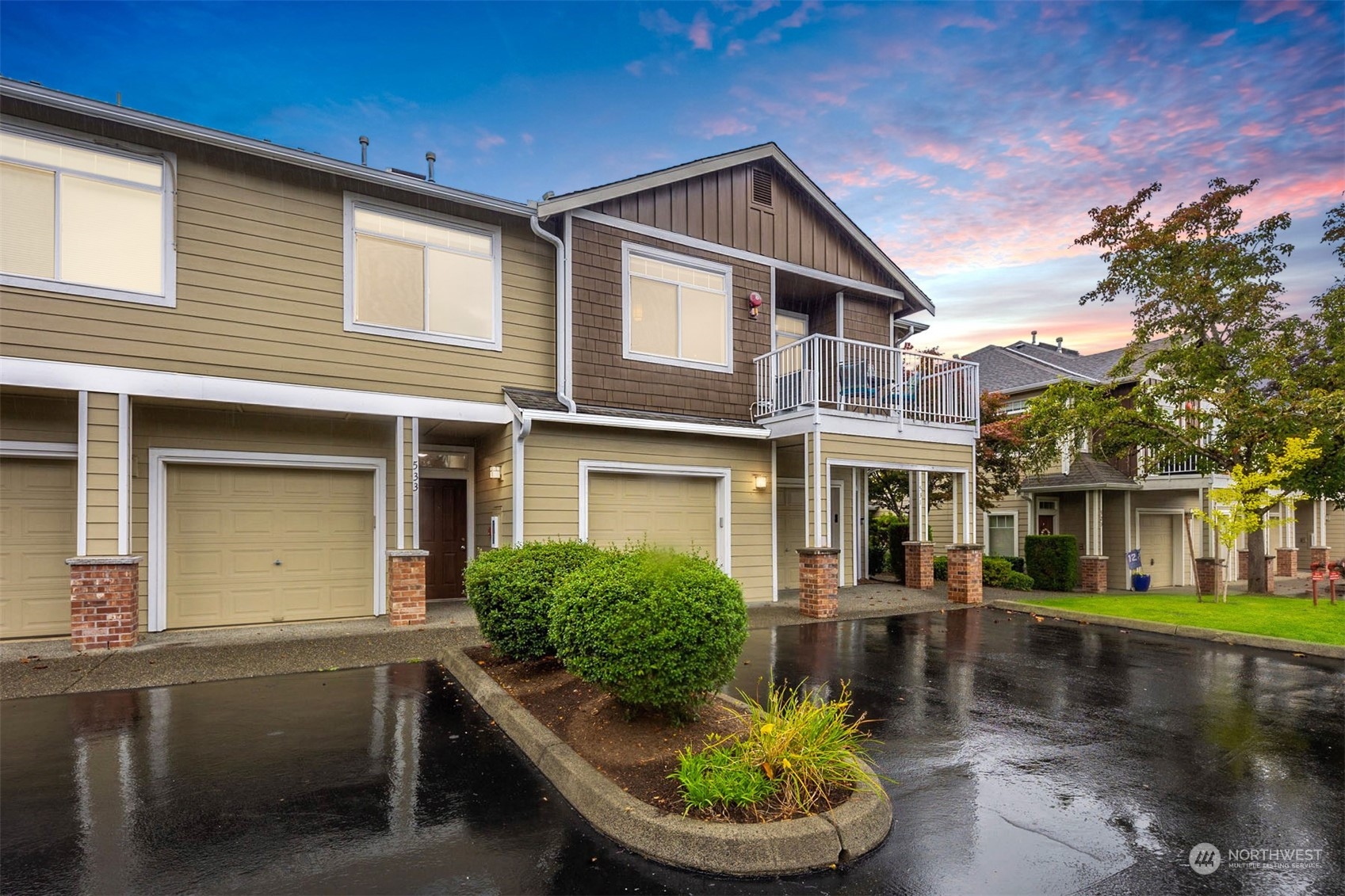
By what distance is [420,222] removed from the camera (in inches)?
378

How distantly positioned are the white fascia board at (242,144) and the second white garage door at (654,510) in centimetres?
439

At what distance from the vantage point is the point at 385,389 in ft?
30.2

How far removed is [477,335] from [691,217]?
425 centimetres

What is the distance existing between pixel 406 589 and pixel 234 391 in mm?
3224

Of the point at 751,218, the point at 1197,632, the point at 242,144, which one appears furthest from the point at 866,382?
the point at 242,144

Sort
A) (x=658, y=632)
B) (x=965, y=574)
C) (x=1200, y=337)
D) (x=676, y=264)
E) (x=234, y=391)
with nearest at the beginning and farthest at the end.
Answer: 1. (x=658, y=632)
2. (x=234, y=391)
3. (x=676, y=264)
4. (x=965, y=574)
5. (x=1200, y=337)

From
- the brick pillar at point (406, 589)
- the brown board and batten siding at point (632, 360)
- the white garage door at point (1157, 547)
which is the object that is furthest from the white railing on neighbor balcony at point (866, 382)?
the white garage door at point (1157, 547)

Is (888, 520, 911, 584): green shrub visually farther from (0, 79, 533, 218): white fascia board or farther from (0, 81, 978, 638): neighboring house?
(0, 79, 533, 218): white fascia board

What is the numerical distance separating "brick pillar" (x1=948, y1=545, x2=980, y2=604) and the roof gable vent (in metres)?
7.32

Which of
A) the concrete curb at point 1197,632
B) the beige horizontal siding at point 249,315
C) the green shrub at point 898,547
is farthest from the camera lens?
the green shrub at point 898,547

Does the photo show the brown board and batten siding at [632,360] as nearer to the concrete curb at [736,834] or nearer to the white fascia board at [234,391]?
the white fascia board at [234,391]

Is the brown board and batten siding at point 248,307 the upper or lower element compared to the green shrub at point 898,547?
upper

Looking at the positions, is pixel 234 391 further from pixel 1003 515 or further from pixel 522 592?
pixel 1003 515

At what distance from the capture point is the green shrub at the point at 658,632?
4.11m
